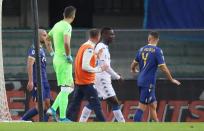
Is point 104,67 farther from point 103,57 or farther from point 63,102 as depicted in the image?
point 63,102

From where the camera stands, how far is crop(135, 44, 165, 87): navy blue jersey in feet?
54.8

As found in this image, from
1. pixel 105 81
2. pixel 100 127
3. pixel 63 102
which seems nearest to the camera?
pixel 100 127

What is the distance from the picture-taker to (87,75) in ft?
53.7

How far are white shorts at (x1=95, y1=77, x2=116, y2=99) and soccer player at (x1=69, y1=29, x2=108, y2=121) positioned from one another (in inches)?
19.4

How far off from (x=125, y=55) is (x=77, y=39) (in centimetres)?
103

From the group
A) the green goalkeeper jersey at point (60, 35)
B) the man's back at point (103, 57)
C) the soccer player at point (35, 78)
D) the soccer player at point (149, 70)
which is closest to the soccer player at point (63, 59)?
the green goalkeeper jersey at point (60, 35)

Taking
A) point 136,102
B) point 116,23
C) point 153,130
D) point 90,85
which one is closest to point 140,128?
point 153,130

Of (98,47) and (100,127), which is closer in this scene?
(100,127)

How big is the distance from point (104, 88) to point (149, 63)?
3.03 ft

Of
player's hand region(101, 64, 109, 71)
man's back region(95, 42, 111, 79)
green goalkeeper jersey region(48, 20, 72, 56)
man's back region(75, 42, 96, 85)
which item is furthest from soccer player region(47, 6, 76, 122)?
man's back region(95, 42, 111, 79)

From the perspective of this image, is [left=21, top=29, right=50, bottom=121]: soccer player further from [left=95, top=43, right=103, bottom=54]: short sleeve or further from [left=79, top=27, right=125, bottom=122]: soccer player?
[left=95, top=43, right=103, bottom=54]: short sleeve

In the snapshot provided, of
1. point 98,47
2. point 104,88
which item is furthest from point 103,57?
point 104,88

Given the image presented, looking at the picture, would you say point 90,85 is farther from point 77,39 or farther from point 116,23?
point 116,23

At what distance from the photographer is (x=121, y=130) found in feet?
39.1
